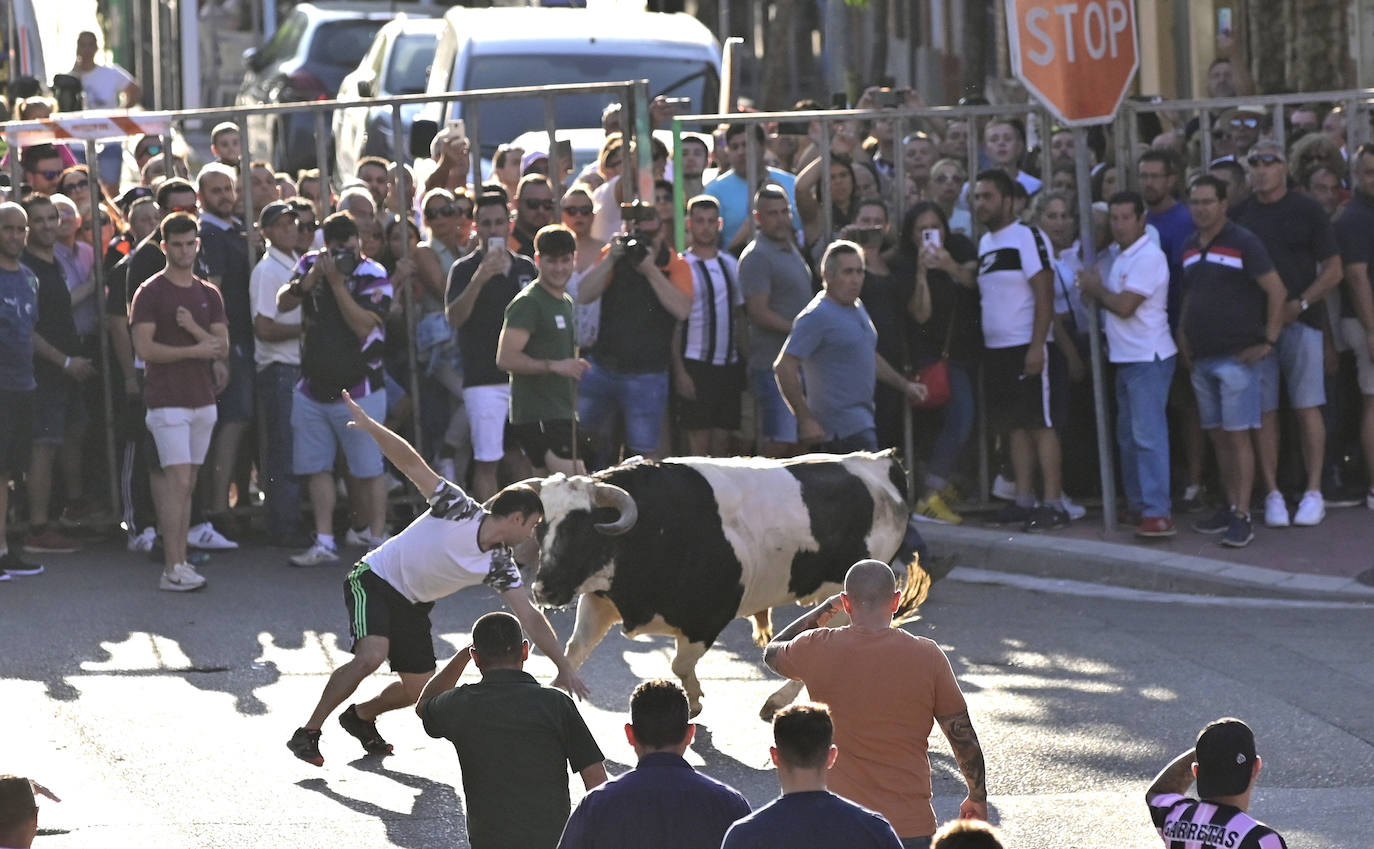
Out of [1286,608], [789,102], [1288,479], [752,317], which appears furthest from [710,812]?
[789,102]

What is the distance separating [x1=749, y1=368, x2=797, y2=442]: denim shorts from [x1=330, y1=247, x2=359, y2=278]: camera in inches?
96.7

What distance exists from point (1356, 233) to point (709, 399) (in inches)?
151

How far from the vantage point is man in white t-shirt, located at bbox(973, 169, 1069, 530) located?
44.6ft

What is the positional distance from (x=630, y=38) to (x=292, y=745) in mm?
11874

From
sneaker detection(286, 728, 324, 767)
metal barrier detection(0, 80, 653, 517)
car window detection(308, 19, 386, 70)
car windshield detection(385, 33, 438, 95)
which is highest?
car window detection(308, 19, 386, 70)

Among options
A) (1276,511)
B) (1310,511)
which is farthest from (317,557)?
(1310,511)

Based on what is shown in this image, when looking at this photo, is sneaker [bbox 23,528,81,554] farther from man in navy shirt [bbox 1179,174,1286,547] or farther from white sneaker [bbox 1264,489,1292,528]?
white sneaker [bbox 1264,489,1292,528]

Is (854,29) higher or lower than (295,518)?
higher

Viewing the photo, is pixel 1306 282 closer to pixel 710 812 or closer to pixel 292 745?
pixel 292 745

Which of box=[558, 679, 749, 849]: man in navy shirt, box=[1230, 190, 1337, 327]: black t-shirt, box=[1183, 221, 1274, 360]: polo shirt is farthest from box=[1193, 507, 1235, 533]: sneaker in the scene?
box=[558, 679, 749, 849]: man in navy shirt

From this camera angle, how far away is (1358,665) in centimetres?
1048

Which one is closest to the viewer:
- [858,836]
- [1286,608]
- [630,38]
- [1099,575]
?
[858,836]

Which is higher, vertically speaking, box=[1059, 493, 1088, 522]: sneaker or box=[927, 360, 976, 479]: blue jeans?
box=[927, 360, 976, 479]: blue jeans

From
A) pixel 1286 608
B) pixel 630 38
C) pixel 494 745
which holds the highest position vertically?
pixel 630 38
